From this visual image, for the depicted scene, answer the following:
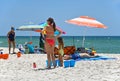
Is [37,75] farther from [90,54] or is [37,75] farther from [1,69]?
[90,54]

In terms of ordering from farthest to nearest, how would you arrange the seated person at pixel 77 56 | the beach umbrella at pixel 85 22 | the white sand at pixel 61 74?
the beach umbrella at pixel 85 22, the seated person at pixel 77 56, the white sand at pixel 61 74

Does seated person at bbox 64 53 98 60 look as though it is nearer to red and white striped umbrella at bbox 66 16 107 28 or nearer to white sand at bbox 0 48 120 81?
red and white striped umbrella at bbox 66 16 107 28

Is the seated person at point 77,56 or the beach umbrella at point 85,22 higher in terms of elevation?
the beach umbrella at point 85,22

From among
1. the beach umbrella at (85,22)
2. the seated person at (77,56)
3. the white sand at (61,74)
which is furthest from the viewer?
the beach umbrella at (85,22)

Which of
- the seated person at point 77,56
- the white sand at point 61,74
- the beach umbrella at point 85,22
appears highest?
the beach umbrella at point 85,22

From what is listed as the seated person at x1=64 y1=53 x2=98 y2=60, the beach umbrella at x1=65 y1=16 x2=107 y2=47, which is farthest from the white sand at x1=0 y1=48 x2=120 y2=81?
the beach umbrella at x1=65 y1=16 x2=107 y2=47

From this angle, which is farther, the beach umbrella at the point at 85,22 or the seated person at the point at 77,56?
the beach umbrella at the point at 85,22

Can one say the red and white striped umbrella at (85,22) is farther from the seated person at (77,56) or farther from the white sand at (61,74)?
the white sand at (61,74)

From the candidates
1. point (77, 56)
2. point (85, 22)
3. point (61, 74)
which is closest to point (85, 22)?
point (85, 22)

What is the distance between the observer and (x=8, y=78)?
11102mm

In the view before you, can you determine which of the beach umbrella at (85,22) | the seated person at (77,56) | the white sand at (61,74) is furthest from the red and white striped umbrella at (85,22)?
the white sand at (61,74)

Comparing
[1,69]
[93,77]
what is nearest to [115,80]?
[93,77]

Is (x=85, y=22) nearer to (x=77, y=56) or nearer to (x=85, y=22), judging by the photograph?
(x=85, y=22)

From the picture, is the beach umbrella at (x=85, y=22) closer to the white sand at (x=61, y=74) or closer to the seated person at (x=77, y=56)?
the seated person at (x=77, y=56)
